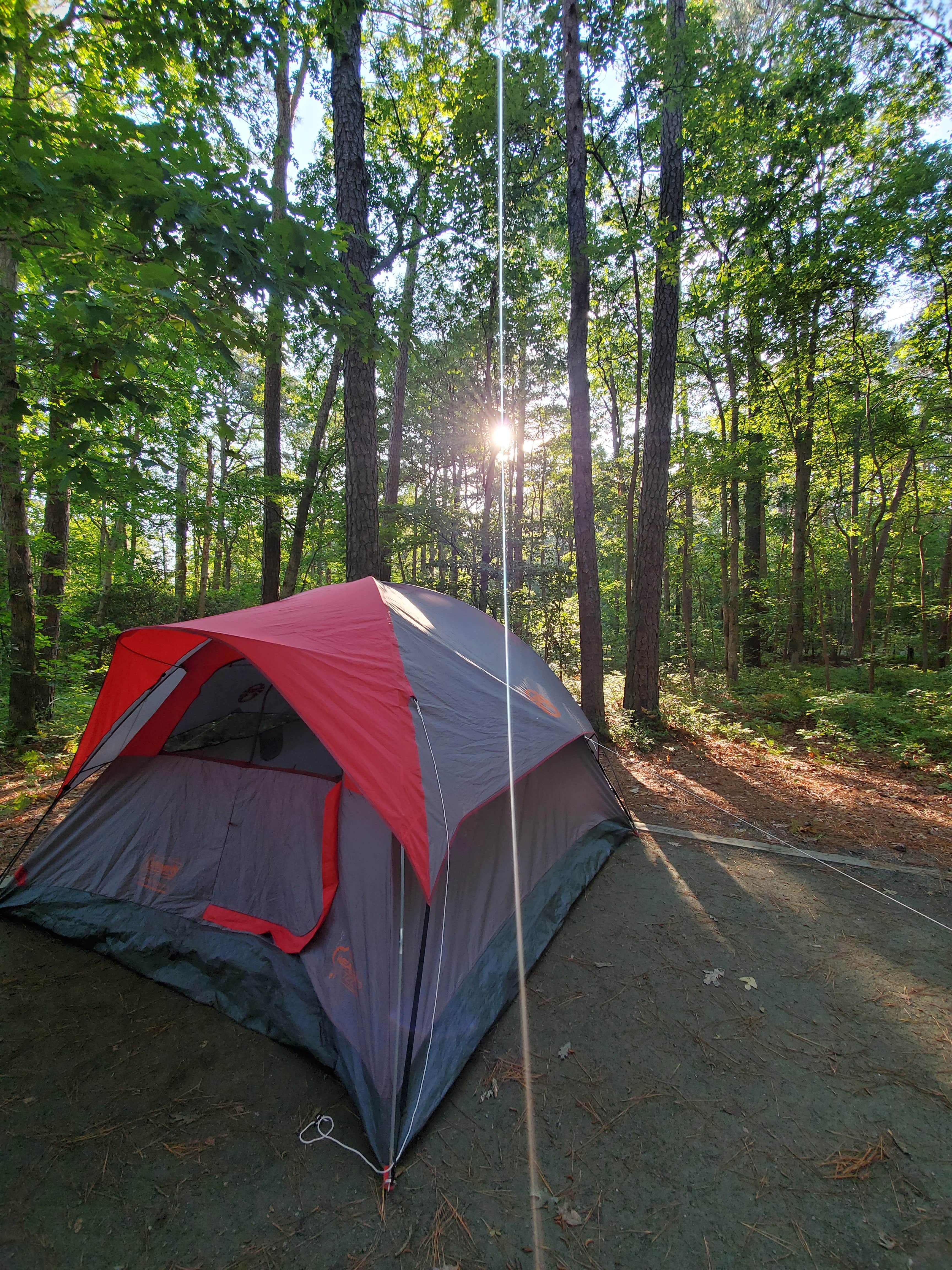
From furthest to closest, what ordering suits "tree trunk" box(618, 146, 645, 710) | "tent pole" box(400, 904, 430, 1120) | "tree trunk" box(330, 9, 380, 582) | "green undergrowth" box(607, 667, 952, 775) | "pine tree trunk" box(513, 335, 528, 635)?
"pine tree trunk" box(513, 335, 528, 635) → "tree trunk" box(618, 146, 645, 710) → "green undergrowth" box(607, 667, 952, 775) → "tree trunk" box(330, 9, 380, 582) → "tent pole" box(400, 904, 430, 1120)

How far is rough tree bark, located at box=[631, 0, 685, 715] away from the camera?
21.5ft

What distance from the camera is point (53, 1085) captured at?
6.56ft

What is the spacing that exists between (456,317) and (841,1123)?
12.7 m

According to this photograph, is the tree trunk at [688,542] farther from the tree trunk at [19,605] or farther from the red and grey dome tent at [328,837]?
the tree trunk at [19,605]

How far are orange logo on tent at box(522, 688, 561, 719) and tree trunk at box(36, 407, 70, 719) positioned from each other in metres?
6.22

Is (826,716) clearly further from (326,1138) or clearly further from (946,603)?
(326,1138)

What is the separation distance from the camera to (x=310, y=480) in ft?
29.1

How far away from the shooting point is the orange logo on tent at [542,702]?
3480 mm

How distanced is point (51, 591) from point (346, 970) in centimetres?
800

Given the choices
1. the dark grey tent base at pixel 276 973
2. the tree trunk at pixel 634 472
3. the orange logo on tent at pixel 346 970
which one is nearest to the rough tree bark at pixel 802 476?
the tree trunk at pixel 634 472

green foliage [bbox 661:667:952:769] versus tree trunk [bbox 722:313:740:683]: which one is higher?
tree trunk [bbox 722:313:740:683]

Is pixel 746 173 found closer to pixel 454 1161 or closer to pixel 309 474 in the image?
pixel 309 474

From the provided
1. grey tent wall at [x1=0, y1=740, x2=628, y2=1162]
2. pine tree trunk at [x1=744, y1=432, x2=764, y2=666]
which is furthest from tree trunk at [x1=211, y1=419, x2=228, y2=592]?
pine tree trunk at [x1=744, y1=432, x2=764, y2=666]

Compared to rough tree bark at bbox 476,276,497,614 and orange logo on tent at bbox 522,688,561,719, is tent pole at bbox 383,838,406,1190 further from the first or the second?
rough tree bark at bbox 476,276,497,614
